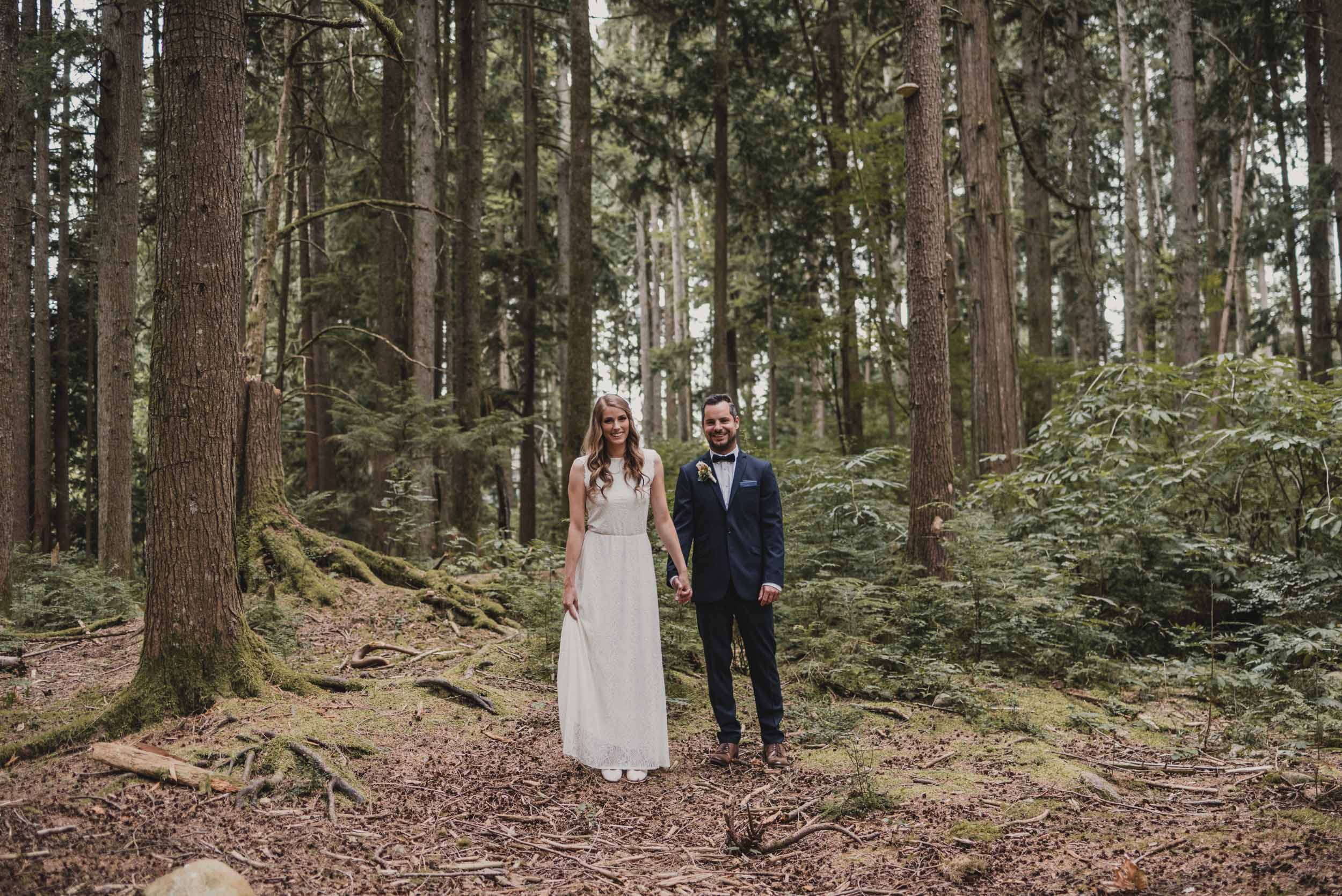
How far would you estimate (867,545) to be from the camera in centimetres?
977

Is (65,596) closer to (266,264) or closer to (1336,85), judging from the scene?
(266,264)

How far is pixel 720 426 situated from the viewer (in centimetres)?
577

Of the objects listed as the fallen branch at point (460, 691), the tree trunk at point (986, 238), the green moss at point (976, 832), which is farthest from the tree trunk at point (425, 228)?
the green moss at point (976, 832)

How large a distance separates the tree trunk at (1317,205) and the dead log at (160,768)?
21.0 meters

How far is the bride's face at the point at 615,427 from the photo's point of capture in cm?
551

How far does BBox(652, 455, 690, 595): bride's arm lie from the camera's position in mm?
5645

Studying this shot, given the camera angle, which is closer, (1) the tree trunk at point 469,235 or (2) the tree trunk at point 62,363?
(1) the tree trunk at point 469,235

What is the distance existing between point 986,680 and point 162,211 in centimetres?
682

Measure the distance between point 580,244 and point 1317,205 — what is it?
16.8 m

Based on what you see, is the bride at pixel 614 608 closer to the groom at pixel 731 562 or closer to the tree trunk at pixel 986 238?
the groom at pixel 731 562

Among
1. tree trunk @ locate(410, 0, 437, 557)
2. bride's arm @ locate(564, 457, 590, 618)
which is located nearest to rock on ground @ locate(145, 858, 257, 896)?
bride's arm @ locate(564, 457, 590, 618)

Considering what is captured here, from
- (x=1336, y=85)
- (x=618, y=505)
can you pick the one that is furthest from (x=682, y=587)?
(x=1336, y=85)

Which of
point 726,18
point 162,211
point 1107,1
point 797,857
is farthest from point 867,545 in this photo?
point 1107,1

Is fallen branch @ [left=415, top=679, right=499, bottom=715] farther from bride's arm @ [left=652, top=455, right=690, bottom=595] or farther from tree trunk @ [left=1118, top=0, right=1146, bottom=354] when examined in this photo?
tree trunk @ [left=1118, top=0, right=1146, bottom=354]
